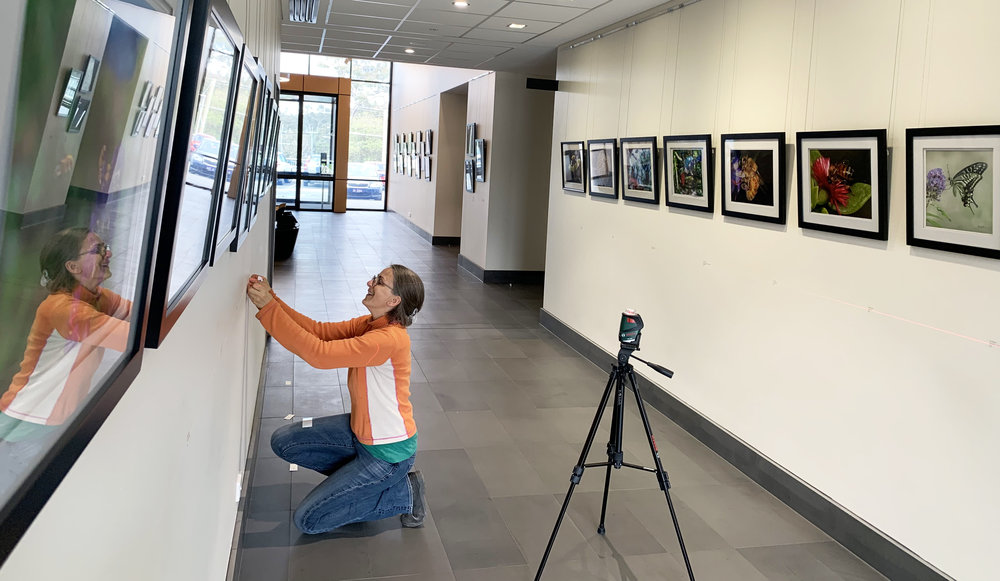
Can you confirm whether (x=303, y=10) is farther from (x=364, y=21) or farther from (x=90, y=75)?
(x=90, y=75)

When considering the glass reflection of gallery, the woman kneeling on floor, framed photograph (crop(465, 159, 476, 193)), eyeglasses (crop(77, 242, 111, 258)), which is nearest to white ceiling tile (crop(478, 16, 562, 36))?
the woman kneeling on floor

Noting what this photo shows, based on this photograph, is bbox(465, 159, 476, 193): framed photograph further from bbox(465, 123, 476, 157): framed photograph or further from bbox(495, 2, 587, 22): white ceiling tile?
bbox(495, 2, 587, 22): white ceiling tile

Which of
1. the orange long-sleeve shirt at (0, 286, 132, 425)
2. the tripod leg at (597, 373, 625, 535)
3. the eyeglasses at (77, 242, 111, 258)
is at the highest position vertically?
the eyeglasses at (77, 242, 111, 258)

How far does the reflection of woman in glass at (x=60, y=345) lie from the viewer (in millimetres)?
622

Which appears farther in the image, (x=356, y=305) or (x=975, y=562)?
(x=356, y=305)

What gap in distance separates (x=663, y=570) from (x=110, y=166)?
165 inches

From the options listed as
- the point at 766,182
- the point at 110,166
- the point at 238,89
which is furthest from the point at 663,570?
the point at 110,166

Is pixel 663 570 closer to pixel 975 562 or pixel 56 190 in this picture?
pixel 975 562

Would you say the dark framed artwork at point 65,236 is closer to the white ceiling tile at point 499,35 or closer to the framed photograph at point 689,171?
the framed photograph at point 689,171

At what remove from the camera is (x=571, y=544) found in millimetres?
4645

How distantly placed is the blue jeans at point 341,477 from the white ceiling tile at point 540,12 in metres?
5.05

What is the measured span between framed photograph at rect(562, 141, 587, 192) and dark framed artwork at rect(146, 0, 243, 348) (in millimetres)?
7382

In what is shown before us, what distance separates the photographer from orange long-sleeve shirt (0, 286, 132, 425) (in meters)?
0.63

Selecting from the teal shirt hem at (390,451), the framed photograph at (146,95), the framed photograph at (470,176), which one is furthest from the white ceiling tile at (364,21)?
the framed photograph at (146,95)
